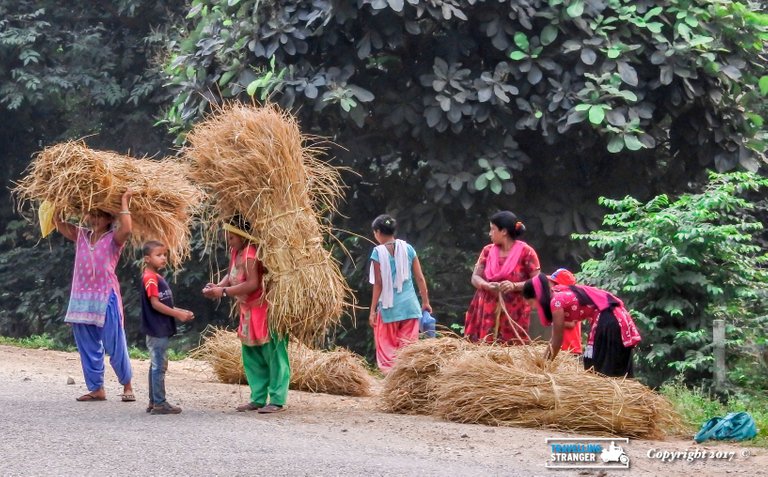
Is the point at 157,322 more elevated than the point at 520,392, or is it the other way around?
the point at 157,322

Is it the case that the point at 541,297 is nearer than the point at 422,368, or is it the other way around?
the point at 541,297

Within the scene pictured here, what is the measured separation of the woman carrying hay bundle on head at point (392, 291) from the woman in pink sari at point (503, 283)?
786mm

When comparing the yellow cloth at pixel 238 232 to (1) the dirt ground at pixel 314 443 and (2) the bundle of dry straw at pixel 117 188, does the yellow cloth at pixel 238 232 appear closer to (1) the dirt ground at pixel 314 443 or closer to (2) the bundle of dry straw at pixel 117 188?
(2) the bundle of dry straw at pixel 117 188

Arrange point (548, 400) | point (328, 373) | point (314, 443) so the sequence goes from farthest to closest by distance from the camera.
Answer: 1. point (328, 373)
2. point (548, 400)
3. point (314, 443)

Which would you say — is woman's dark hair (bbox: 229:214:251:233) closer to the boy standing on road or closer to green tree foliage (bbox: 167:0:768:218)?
the boy standing on road

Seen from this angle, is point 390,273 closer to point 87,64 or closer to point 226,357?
point 226,357

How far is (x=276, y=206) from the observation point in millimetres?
→ 7637

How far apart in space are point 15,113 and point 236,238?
1104 cm

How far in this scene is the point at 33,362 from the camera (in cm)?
1161

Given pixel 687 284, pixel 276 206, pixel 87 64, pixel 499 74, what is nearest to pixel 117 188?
pixel 276 206

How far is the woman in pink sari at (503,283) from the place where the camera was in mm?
8453

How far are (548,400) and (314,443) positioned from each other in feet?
5.26

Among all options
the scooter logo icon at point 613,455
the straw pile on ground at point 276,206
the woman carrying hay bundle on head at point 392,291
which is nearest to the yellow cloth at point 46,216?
the straw pile on ground at point 276,206

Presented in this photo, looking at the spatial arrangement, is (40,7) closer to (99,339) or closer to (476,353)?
(99,339)
